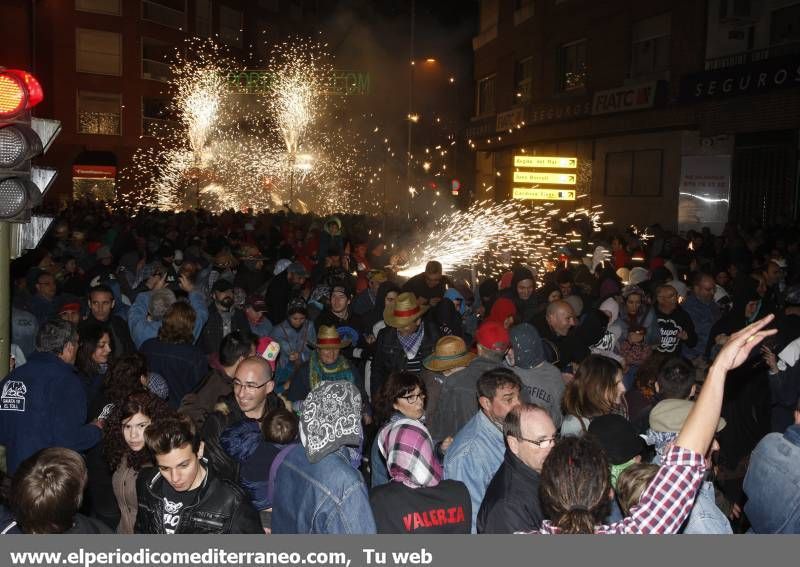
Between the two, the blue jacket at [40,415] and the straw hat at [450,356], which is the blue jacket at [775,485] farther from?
the blue jacket at [40,415]

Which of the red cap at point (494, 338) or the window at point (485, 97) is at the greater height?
the window at point (485, 97)

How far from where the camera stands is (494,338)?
6070 millimetres

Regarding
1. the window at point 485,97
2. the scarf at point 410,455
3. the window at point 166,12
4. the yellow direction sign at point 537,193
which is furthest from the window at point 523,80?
the scarf at point 410,455

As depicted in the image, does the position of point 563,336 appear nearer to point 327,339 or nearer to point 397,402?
point 327,339

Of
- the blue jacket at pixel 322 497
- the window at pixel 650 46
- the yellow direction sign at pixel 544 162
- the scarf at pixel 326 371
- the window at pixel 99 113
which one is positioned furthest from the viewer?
the window at pixel 99 113

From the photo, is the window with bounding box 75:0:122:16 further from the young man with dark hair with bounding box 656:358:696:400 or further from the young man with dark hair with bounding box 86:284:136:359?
the young man with dark hair with bounding box 656:358:696:400

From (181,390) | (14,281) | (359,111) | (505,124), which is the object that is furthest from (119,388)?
(359,111)

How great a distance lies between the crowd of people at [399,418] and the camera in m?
3.09

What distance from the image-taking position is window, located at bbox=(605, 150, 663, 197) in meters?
23.8

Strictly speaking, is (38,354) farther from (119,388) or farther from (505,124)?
(505,124)

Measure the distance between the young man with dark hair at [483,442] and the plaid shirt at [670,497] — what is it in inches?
58.2

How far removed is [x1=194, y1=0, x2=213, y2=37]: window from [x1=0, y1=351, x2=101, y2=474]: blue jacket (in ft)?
140

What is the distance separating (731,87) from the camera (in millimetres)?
19609

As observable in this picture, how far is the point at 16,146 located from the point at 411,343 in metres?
3.81
